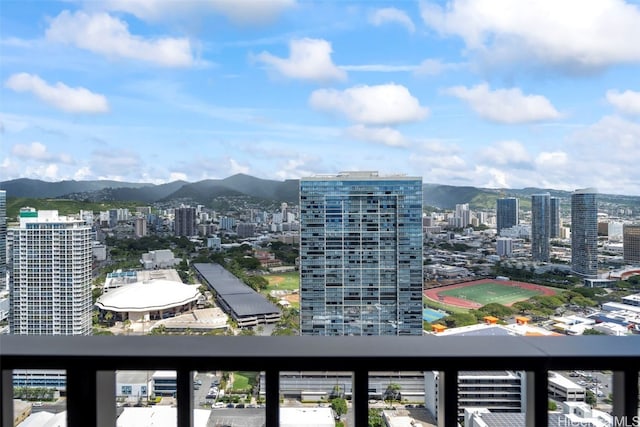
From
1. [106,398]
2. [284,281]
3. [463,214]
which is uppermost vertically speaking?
[463,214]

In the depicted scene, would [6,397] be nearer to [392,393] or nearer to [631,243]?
[392,393]

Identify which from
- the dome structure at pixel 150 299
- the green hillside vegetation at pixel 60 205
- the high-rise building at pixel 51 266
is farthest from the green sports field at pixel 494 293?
the green hillside vegetation at pixel 60 205

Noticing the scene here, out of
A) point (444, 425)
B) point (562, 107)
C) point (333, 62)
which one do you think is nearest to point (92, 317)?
point (444, 425)

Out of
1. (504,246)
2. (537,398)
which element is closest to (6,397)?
(537,398)

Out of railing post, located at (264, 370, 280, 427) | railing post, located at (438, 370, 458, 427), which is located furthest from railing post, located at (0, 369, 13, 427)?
railing post, located at (438, 370, 458, 427)

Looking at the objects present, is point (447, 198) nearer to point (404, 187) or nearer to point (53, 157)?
point (404, 187)
